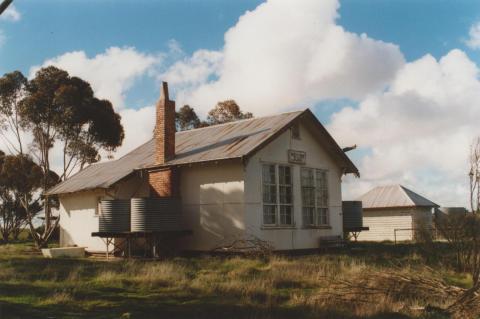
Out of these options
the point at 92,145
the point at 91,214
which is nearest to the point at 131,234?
the point at 91,214

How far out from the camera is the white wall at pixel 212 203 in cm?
1924

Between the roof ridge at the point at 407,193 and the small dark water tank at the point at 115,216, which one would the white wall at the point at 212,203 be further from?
the roof ridge at the point at 407,193

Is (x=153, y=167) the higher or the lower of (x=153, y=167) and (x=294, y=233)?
the higher

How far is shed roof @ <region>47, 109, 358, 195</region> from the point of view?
19.8m

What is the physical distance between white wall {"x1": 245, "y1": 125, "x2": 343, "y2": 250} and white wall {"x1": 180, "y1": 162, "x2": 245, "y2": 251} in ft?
1.22

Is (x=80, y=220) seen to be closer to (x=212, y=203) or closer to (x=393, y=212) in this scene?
(x=212, y=203)

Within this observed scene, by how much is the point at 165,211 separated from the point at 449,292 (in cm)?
1090

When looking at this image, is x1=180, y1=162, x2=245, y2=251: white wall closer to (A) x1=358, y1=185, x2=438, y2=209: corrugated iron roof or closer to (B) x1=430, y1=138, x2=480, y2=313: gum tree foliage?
(B) x1=430, y1=138, x2=480, y2=313: gum tree foliage

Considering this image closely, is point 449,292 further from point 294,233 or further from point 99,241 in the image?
point 99,241

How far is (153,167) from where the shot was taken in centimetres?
2119

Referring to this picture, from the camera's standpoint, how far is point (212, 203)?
1994cm

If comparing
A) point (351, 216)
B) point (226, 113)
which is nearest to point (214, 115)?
point (226, 113)

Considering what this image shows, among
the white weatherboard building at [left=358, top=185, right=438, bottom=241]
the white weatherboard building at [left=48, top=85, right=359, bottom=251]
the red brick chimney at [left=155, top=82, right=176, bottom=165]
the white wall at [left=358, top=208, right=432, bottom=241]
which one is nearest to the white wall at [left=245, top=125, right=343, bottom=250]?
→ the white weatherboard building at [left=48, top=85, right=359, bottom=251]

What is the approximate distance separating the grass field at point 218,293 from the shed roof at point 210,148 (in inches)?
221
